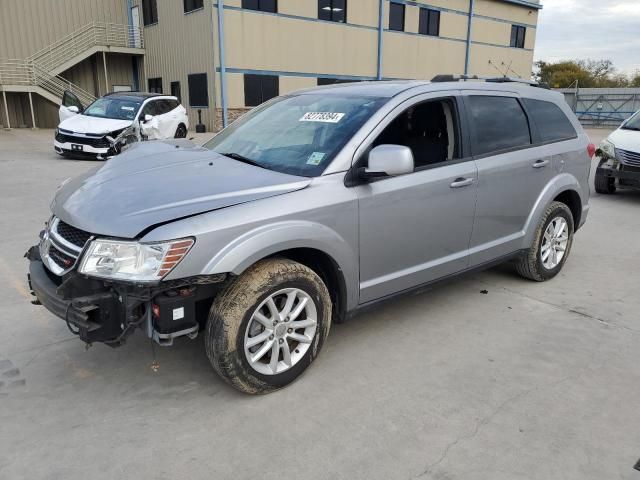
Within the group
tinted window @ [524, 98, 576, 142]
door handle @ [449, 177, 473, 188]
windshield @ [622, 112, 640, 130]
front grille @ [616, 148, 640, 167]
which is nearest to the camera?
door handle @ [449, 177, 473, 188]

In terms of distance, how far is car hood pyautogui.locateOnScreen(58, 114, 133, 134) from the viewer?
1255 centimetres

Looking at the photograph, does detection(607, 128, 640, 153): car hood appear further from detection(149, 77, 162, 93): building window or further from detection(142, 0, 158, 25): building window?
detection(142, 0, 158, 25): building window

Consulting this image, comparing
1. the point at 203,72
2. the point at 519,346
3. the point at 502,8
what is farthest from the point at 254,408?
the point at 502,8

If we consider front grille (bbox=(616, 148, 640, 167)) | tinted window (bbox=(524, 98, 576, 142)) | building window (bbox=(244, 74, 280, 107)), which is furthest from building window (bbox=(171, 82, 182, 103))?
tinted window (bbox=(524, 98, 576, 142))

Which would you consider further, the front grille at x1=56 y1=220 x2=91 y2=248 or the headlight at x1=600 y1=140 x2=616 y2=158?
the headlight at x1=600 y1=140 x2=616 y2=158

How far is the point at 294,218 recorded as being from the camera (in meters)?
2.99

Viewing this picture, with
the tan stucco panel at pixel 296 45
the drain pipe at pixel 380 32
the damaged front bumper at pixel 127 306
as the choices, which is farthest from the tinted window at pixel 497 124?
the drain pipe at pixel 380 32

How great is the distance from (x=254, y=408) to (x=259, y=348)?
330mm

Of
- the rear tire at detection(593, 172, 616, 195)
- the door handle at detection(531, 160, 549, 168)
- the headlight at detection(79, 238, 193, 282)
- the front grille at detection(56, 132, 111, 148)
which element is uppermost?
the door handle at detection(531, 160, 549, 168)

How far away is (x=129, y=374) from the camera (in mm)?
3295

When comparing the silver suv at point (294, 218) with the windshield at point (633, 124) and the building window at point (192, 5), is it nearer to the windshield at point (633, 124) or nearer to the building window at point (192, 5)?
the windshield at point (633, 124)

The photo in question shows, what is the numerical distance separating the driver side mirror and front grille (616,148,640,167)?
682cm

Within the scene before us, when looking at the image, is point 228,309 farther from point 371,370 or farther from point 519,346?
point 519,346

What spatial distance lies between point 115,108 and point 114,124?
102 cm
